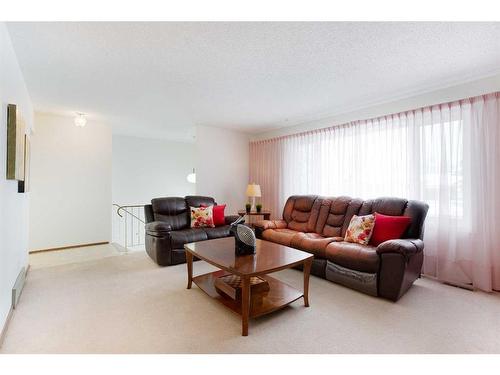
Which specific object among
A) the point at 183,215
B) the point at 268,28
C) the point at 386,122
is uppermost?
the point at 268,28

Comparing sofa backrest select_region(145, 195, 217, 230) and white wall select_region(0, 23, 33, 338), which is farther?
sofa backrest select_region(145, 195, 217, 230)

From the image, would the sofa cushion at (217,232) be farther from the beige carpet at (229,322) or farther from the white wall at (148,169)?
the white wall at (148,169)

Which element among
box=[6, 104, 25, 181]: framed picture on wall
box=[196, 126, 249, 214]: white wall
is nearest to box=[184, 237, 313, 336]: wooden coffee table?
box=[6, 104, 25, 181]: framed picture on wall

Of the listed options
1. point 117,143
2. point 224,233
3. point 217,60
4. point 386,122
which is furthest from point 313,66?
point 117,143

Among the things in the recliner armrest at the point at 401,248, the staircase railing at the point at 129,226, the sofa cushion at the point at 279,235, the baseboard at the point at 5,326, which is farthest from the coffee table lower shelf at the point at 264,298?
the staircase railing at the point at 129,226

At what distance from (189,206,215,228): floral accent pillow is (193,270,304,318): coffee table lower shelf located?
1.50 metres

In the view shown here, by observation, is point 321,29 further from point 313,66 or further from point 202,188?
point 202,188

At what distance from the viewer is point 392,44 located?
6.73ft

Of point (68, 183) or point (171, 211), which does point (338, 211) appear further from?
point (68, 183)

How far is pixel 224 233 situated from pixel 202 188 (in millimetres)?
1388

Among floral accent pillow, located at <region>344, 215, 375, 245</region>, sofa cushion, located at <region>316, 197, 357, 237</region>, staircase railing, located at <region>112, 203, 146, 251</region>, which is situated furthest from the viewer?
staircase railing, located at <region>112, 203, 146, 251</region>

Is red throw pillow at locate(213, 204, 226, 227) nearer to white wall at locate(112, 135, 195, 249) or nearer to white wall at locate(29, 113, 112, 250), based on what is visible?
white wall at locate(29, 113, 112, 250)

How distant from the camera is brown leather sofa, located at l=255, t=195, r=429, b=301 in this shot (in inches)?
92.4

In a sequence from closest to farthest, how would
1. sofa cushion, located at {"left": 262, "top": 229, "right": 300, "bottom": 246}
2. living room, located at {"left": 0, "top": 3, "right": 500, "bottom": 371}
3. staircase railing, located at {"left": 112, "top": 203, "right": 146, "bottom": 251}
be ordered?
living room, located at {"left": 0, "top": 3, "right": 500, "bottom": 371}
sofa cushion, located at {"left": 262, "top": 229, "right": 300, "bottom": 246}
staircase railing, located at {"left": 112, "top": 203, "right": 146, "bottom": 251}
